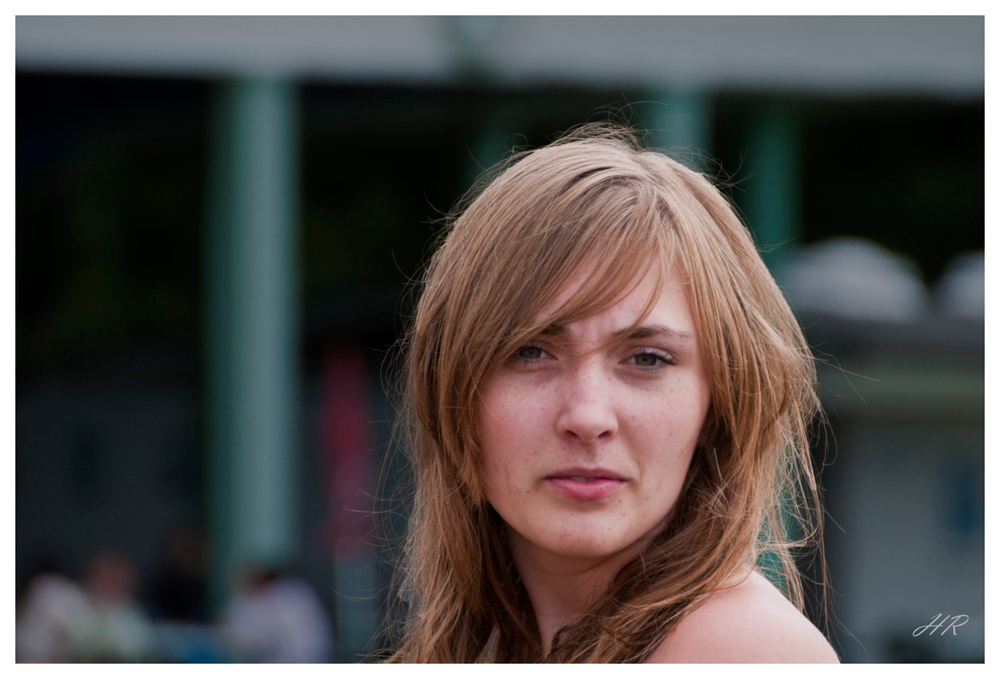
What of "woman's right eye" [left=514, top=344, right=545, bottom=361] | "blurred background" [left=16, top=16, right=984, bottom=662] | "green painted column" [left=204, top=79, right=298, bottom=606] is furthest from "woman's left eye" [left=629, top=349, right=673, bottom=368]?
"green painted column" [left=204, top=79, right=298, bottom=606]

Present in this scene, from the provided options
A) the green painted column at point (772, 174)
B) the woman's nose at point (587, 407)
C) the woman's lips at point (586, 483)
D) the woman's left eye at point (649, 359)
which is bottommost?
the woman's lips at point (586, 483)

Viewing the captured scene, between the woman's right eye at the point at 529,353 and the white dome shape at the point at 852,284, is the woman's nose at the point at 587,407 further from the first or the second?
the white dome shape at the point at 852,284

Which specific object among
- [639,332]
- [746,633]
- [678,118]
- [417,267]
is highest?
[678,118]

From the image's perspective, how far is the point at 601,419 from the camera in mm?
1585

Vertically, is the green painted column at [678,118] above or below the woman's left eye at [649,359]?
above

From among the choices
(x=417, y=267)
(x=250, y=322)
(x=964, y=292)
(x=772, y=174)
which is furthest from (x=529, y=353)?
(x=772, y=174)

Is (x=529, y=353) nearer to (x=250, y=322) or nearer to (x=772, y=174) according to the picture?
(x=250, y=322)

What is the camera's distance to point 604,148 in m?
1.86

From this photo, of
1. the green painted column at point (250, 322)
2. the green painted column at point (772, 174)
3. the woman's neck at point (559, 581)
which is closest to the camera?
the woman's neck at point (559, 581)

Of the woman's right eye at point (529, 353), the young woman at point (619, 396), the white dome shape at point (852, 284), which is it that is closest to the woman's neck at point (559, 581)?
the young woman at point (619, 396)

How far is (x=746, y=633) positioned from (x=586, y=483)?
336 mm

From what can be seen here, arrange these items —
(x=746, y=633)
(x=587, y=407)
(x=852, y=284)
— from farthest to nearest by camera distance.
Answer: (x=852, y=284)
(x=587, y=407)
(x=746, y=633)

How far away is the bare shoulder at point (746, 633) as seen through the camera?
1429mm

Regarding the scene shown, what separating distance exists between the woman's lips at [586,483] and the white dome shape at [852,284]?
7469 mm
